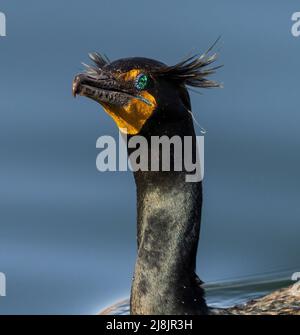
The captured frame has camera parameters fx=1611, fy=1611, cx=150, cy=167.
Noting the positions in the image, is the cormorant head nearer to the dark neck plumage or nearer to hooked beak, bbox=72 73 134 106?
hooked beak, bbox=72 73 134 106

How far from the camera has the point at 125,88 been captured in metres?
10.2

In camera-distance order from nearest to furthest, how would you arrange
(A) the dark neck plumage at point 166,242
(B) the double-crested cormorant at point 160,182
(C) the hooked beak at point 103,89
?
(C) the hooked beak at point 103,89
(B) the double-crested cormorant at point 160,182
(A) the dark neck plumage at point 166,242

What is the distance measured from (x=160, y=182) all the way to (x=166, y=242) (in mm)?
404

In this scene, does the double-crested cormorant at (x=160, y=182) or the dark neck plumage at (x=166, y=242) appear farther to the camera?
the dark neck plumage at (x=166, y=242)

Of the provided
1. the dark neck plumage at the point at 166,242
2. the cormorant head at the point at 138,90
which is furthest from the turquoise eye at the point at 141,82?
the dark neck plumage at the point at 166,242

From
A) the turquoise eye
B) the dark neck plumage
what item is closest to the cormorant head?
the turquoise eye

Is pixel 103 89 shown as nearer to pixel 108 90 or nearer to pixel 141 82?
Answer: pixel 108 90

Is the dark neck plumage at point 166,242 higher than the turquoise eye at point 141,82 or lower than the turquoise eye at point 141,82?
lower

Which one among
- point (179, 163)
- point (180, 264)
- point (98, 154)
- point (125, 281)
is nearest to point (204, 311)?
point (180, 264)

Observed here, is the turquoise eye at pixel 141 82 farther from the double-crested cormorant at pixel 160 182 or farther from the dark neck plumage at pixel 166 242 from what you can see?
the dark neck plumage at pixel 166 242

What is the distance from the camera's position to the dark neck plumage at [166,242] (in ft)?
34.0

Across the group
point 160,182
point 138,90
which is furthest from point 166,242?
point 138,90

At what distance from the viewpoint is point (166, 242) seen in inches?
411

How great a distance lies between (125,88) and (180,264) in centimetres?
122
